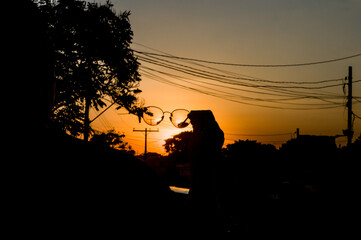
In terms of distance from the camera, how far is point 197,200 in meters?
2.52

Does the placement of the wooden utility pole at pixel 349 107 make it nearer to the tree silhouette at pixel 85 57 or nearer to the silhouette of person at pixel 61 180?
the tree silhouette at pixel 85 57

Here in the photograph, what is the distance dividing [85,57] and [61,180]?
1285cm

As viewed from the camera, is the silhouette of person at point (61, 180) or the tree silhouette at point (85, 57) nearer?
the silhouette of person at point (61, 180)

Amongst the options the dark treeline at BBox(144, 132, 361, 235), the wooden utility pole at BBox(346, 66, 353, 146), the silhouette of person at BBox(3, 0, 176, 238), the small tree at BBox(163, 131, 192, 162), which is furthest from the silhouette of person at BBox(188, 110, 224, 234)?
the small tree at BBox(163, 131, 192, 162)

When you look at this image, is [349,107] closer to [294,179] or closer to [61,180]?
[294,179]

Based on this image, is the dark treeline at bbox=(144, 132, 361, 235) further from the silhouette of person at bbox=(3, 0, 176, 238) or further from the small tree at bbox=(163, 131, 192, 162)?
the small tree at bbox=(163, 131, 192, 162)

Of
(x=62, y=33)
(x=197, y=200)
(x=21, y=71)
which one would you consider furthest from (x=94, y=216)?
(x=62, y=33)

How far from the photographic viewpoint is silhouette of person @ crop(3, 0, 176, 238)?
27.1 inches

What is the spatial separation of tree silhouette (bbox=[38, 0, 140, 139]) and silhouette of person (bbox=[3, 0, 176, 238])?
10.8m

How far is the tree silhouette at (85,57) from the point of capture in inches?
459

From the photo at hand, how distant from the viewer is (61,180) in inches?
29.0

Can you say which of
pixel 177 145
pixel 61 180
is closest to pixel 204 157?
pixel 61 180

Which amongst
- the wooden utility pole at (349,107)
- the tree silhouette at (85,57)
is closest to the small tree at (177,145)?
the wooden utility pole at (349,107)

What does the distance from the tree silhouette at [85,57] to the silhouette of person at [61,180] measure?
10.8 metres
